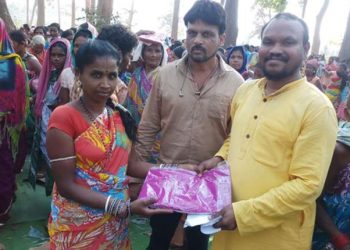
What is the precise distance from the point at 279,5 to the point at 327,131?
21.4 meters

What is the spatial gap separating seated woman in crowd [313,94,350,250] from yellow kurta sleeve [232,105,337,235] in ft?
0.58

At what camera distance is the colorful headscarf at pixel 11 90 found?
10.1 feet

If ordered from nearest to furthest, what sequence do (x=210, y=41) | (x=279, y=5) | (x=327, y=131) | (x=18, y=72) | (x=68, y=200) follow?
(x=327, y=131), (x=68, y=200), (x=210, y=41), (x=18, y=72), (x=279, y=5)

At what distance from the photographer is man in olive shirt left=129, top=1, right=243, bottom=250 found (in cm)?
231

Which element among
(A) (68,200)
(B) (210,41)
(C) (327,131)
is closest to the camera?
(C) (327,131)

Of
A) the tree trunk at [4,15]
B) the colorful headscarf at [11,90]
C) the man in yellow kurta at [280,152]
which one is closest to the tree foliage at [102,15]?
the tree trunk at [4,15]

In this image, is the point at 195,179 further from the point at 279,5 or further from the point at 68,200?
the point at 279,5

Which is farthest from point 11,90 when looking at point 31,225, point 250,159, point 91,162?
point 250,159

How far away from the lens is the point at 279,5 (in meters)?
21.1

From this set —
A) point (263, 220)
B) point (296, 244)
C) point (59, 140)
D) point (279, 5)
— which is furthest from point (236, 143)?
point (279, 5)

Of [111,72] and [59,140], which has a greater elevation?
[111,72]

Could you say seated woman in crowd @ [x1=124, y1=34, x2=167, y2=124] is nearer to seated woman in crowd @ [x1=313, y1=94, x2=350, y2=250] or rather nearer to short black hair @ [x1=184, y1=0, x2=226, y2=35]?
short black hair @ [x1=184, y1=0, x2=226, y2=35]

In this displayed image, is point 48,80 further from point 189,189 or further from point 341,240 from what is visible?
point 341,240

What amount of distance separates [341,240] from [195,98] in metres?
1.13
